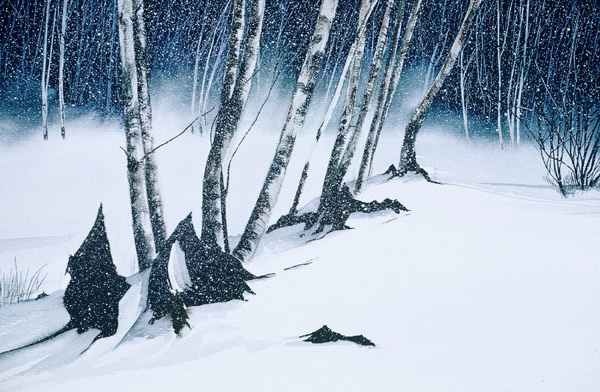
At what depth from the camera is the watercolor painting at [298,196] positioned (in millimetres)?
1136

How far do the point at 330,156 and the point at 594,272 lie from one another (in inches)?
41.1

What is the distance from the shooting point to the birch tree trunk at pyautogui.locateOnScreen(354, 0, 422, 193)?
1.87m

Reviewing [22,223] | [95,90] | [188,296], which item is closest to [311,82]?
[95,90]

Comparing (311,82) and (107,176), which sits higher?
(311,82)

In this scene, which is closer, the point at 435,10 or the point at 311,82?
the point at 311,82

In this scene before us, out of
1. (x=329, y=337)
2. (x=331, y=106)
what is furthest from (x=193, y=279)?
(x=331, y=106)

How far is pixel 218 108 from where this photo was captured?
5.22 feet

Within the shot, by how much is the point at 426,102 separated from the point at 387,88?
0.26m

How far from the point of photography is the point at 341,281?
1.36 metres

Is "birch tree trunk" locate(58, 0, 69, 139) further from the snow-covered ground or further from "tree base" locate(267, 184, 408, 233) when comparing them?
A: "tree base" locate(267, 184, 408, 233)

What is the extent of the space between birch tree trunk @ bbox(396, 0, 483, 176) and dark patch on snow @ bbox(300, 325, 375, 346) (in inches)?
35.3

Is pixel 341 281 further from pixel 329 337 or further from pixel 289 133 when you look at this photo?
pixel 289 133

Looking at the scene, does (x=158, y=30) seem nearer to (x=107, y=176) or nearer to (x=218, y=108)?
(x=218, y=108)

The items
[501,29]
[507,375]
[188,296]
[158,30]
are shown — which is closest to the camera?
[507,375]
